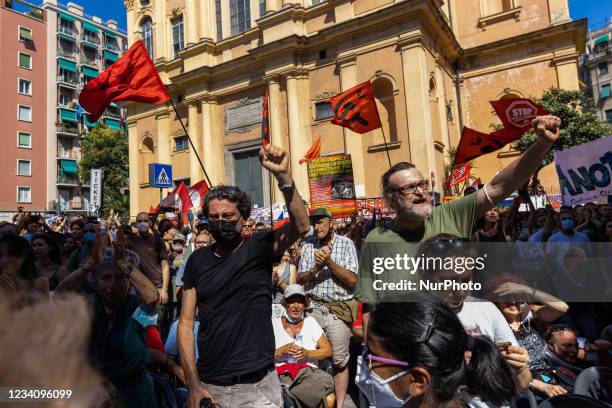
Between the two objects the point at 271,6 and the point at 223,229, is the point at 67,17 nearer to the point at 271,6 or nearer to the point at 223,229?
the point at 271,6

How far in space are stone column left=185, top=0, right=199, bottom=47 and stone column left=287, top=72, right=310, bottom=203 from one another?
719 cm

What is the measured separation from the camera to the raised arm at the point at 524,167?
93.4 inches

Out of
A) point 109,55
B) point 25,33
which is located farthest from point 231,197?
point 109,55

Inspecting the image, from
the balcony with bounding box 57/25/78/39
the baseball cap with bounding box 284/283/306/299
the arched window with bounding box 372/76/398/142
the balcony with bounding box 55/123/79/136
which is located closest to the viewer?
the baseball cap with bounding box 284/283/306/299

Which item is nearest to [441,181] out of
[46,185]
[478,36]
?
[478,36]

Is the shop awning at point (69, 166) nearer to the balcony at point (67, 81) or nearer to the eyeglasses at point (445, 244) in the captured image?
the balcony at point (67, 81)

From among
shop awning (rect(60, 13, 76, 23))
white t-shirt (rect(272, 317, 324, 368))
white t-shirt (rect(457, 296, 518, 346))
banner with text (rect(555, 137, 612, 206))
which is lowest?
white t-shirt (rect(272, 317, 324, 368))

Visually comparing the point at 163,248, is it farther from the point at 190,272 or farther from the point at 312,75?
the point at 312,75

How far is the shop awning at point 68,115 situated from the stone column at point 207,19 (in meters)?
27.4

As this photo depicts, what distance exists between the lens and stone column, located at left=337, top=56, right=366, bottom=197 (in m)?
18.0

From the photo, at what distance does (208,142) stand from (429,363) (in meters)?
21.8

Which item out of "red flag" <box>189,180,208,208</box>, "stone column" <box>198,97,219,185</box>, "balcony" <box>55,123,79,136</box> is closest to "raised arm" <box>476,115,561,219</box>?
"red flag" <box>189,180,208,208</box>
